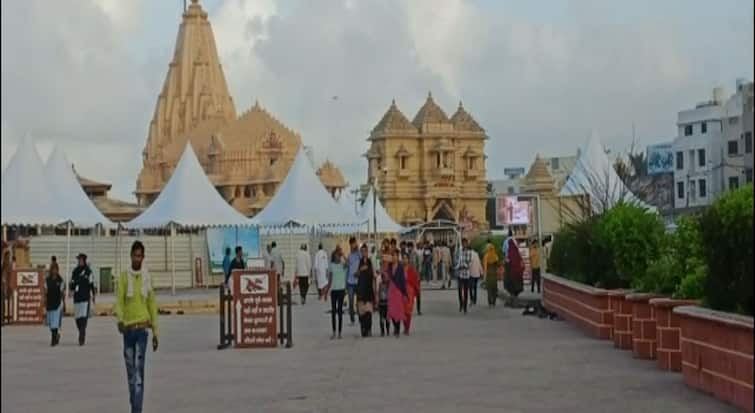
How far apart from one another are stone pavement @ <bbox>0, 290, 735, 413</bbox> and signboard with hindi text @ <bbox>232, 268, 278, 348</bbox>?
37 cm

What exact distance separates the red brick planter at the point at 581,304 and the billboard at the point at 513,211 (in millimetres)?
9449

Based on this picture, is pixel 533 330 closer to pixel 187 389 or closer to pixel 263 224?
pixel 187 389

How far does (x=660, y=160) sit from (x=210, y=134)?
3024 cm

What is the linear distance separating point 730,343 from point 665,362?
3.52 m

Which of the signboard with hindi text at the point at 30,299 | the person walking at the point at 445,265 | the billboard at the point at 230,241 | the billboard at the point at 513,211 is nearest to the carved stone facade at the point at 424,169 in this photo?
the person walking at the point at 445,265

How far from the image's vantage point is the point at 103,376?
15.8 metres

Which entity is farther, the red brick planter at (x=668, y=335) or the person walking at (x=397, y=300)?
the person walking at (x=397, y=300)

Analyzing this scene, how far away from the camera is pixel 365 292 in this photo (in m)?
21.4

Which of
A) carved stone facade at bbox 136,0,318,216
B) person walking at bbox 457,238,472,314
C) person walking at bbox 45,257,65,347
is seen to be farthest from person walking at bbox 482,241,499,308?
carved stone facade at bbox 136,0,318,216

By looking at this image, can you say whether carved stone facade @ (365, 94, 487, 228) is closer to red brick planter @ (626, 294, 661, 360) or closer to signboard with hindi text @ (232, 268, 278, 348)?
signboard with hindi text @ (232, 268, 278, 348)

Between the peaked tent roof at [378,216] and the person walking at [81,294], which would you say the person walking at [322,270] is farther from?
the person walking at [81,294]

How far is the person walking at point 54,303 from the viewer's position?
21.6m

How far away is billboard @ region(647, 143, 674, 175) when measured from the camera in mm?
72275

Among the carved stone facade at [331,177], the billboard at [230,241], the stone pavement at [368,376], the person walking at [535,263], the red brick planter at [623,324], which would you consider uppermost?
the carved stone facade at [331,177]
